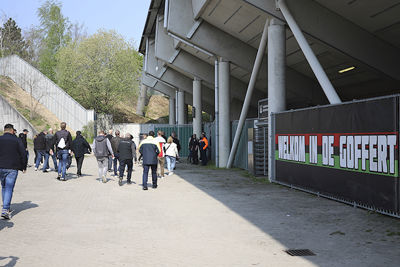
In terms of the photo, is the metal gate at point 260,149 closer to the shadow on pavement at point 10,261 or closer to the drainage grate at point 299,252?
the drainage grate at point 299,252

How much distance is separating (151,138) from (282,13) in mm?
5923

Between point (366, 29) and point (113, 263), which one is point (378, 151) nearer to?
point (113, 263)

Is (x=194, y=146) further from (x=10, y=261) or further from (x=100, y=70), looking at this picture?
(x=100, y=70)

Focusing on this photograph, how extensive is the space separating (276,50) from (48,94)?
41326 mm

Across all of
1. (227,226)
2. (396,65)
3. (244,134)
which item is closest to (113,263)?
(227,226)

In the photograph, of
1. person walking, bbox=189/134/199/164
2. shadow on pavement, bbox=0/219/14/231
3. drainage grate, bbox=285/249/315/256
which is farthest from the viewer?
person walking, bbox=189/134/199/164

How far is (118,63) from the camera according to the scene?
5375cm

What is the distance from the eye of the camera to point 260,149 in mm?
17828

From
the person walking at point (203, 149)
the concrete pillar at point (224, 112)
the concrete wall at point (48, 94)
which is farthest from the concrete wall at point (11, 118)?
the concrete pillar at point (224, 112)

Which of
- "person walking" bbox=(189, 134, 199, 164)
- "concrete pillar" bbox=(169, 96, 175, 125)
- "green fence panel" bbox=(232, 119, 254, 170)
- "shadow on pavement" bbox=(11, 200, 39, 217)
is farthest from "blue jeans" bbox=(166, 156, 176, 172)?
"concrete pillar" bbox=(169, 96, 175, 125)

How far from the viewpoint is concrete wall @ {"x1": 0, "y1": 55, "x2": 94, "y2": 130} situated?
162 feet

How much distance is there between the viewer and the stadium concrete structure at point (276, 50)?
1505 cm

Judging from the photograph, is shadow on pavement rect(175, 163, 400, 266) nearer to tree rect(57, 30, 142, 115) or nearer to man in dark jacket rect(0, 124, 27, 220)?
man in dark jacket rect(0, 124, 27, 220)

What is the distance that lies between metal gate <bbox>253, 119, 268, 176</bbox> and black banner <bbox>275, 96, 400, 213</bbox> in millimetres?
3299
